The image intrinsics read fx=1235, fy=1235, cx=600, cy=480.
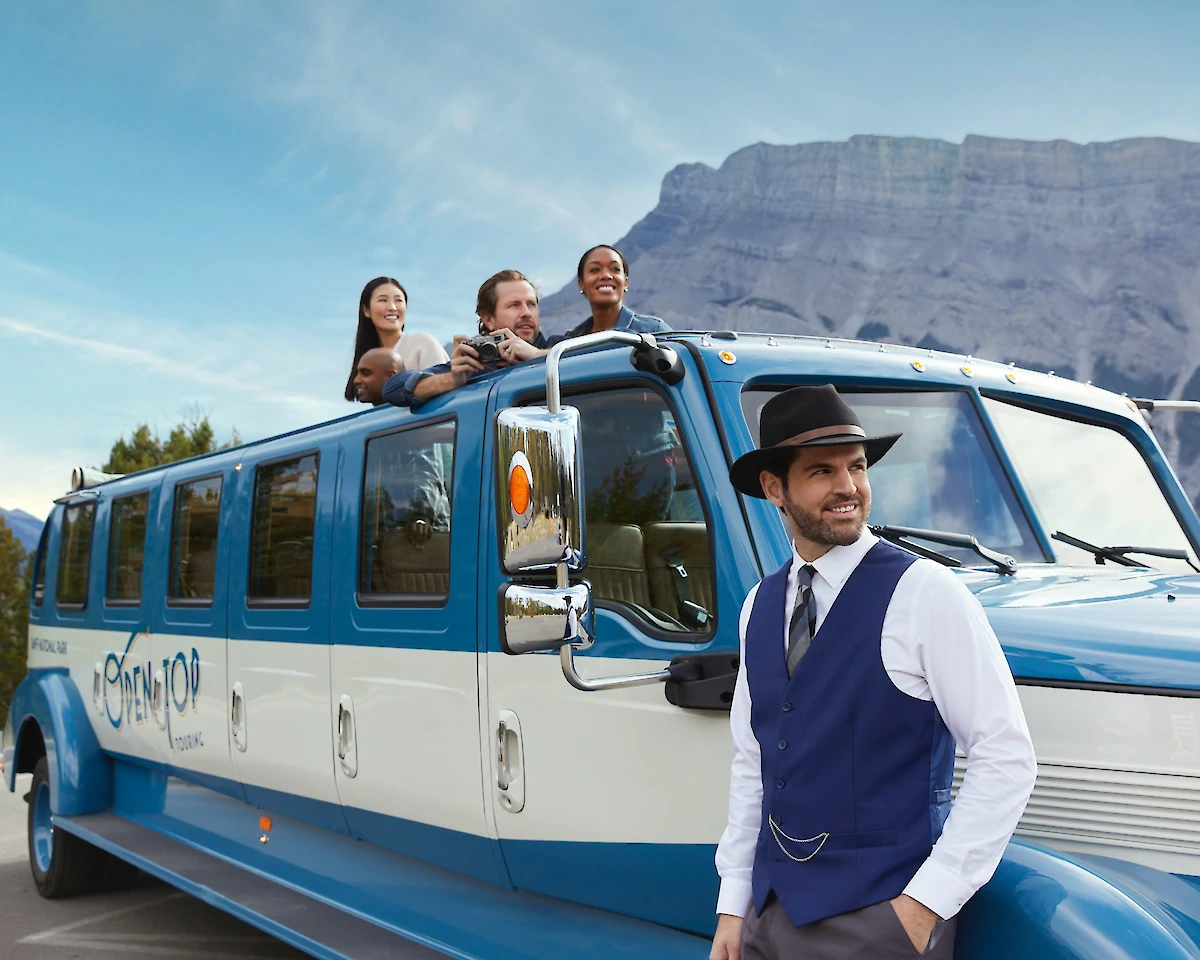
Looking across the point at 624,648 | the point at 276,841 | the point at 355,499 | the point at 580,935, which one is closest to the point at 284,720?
the point at 276,841

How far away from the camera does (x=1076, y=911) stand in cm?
217

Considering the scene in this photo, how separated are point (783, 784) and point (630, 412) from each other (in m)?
1.32

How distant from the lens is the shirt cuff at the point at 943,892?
6.61 feet

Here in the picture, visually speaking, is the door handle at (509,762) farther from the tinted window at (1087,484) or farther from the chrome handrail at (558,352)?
the tinted window at (1087,484)

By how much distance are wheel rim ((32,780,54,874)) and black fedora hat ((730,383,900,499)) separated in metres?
6.46

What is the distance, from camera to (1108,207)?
243ft

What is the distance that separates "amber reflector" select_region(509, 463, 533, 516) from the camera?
2.46 meters

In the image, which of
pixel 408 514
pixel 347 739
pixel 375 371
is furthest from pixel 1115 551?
pixel 375 371

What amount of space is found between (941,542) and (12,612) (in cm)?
4713

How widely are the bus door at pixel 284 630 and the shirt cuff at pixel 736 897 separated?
2.38 m

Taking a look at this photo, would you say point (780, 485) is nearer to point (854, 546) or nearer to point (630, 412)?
point (854, 546)

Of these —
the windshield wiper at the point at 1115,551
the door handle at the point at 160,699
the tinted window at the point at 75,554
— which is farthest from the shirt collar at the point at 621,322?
the tinted window at the point at 75,554

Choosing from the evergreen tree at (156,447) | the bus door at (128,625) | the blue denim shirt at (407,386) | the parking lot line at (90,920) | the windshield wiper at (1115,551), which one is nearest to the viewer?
the windshield wiper at (1115,551)

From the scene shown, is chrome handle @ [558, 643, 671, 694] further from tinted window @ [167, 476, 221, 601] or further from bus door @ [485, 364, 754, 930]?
tinted window @ [167, 476, 221, 601]
